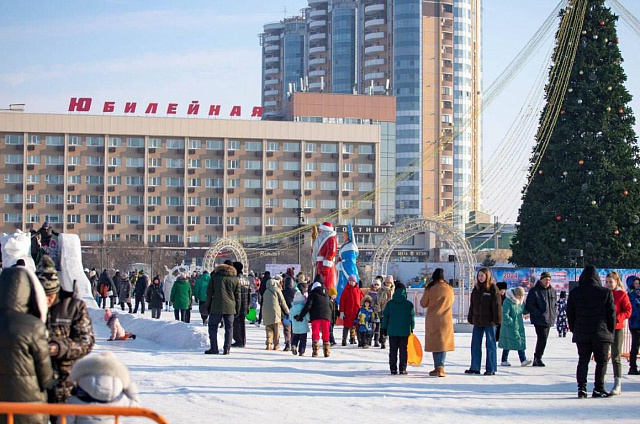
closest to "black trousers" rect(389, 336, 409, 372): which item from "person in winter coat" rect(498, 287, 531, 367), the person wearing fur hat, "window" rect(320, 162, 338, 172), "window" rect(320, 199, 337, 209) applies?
"person in winter coat" rect(498, 287, 531, 367)

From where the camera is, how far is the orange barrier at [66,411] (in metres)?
5.61

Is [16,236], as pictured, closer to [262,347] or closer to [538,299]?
[262,347]

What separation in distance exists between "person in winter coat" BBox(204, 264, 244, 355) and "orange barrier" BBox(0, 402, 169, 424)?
1196cm

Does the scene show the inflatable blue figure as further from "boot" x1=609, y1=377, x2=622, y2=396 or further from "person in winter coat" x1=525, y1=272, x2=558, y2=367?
"boot" x1=609, y1=377, x2=622, y2=396

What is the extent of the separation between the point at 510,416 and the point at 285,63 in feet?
493

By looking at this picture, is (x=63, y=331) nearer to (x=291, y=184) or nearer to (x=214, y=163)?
(x=214, y=163)

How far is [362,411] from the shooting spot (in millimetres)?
11273

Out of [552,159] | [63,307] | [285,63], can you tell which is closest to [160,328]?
[63,307]

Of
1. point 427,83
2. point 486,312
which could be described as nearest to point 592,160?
point 486,312

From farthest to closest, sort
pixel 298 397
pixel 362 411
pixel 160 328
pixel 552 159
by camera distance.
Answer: pixel 552 159 < pixel 160 328 < pixel 298 397 < pixel 362 411

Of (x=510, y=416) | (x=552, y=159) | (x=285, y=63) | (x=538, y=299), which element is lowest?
(x=510, y=416)

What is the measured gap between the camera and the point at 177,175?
99562mm

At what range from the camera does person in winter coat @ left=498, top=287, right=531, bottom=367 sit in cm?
1725

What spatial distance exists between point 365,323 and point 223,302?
3.77m
